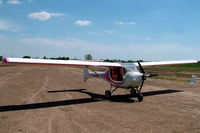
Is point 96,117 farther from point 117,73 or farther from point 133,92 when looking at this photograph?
point 133,92

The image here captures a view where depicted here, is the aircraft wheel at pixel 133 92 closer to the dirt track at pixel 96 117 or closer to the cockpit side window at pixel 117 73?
the cockpit side window at pixel 117 73

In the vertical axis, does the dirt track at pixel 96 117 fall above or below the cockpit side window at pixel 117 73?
below

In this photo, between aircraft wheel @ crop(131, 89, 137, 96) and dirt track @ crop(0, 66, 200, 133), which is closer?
dirt track @ crop(0, 66, 200, 133)

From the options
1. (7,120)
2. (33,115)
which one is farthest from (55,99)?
(7,120)

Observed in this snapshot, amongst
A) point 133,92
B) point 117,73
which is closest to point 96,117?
point 117,73

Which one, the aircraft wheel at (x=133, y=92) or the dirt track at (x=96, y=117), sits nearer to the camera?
the dirt track at (x=96, y=117)

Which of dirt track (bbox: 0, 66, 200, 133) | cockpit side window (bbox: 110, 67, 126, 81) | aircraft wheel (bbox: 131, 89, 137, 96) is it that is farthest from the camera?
aircraft wheel (bbox: 131, 89, 137, 96)

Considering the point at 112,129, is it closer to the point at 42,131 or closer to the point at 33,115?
the point at 42,131

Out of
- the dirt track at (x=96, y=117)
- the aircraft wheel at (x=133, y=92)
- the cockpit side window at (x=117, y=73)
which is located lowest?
the dirt track at (x=96, y=117)

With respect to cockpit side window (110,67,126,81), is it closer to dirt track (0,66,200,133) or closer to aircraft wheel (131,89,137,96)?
aircraft wheel (131,89,137,96)

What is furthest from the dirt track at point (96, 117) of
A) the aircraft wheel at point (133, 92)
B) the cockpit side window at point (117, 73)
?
the aircraft wheel at point (133, 92)

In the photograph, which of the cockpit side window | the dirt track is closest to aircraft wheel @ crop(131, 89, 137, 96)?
the cockpit side window

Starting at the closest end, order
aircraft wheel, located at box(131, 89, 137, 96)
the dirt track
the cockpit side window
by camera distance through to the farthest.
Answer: the dirt track
the cockpit side window
aircraft wheel, located at box(131, 89, 137, 96)

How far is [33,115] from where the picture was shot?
31.3 feet
